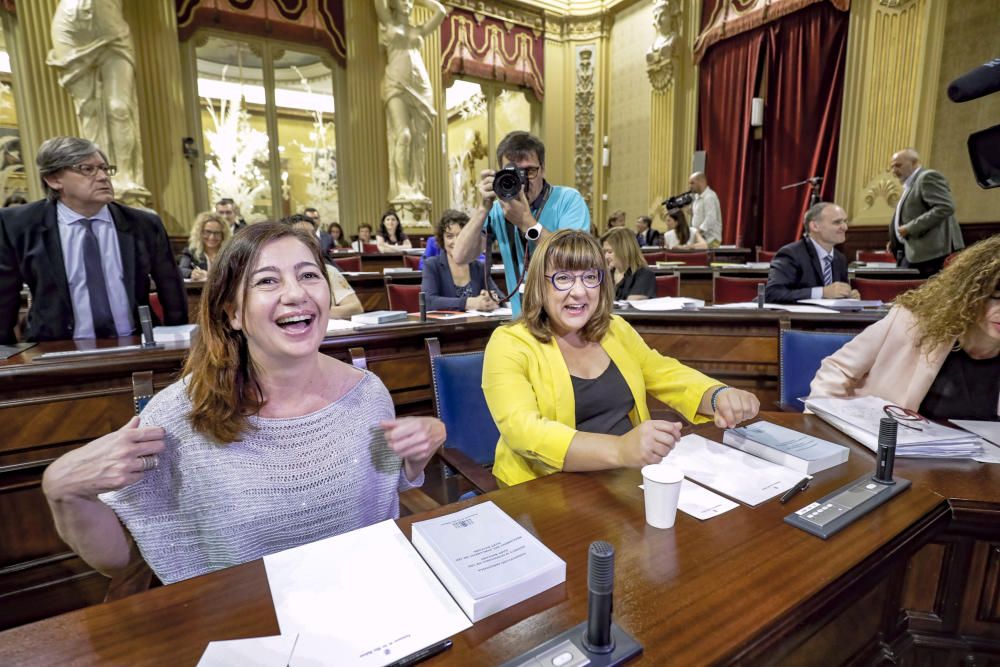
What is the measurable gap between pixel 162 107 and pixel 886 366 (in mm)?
7819

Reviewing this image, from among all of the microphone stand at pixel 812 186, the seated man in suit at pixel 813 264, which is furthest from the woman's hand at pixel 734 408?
the microphone stand at pixel 812 186

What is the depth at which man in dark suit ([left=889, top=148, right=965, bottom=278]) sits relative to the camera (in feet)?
13.4

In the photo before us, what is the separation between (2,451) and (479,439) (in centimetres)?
143

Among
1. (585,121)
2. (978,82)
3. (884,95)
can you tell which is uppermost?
(585,121)

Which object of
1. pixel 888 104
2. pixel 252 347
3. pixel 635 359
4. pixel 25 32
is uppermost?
pixel 25 32

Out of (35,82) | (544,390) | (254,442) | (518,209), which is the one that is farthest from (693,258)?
(35,82)

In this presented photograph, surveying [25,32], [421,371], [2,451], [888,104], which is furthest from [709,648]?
[25,32]

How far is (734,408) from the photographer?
1.28 meters

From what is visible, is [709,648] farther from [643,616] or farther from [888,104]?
[888,104]

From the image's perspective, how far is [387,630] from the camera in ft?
2.19

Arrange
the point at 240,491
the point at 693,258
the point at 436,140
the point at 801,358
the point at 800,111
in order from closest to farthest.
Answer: the point at 240,491 < the point at 801,358 < the point at 693,258 < the point at 800,111 < the point at 436,140

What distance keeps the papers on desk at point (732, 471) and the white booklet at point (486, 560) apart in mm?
433

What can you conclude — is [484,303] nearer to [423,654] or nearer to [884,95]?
[423,654]

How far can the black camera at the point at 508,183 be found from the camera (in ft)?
6.57
